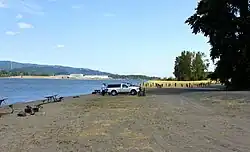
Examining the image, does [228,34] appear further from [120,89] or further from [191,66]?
[191,66]

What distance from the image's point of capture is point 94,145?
13.3m

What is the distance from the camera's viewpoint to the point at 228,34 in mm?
57062

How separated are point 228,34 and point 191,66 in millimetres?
103152

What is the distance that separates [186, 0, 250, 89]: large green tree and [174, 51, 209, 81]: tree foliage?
97.5 meters

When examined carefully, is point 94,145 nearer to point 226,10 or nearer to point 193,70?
point 226,10

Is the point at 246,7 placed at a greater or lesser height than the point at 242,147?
greater

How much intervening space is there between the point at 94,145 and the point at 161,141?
2.14 metres

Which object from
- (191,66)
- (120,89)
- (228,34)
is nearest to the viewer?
(228,34)

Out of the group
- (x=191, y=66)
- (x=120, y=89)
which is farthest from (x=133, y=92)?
(x=191, y=66)

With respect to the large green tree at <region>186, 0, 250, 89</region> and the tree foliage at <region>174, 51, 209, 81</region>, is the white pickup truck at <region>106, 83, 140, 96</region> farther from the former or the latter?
the tree foliage at <region>174, 51, 209, 81</region>

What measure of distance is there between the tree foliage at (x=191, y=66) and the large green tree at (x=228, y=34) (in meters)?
97.5

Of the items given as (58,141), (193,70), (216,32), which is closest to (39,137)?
(58,141)

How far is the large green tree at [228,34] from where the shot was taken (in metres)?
56.8

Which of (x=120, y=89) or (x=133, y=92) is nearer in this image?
(x=133, y=92)
